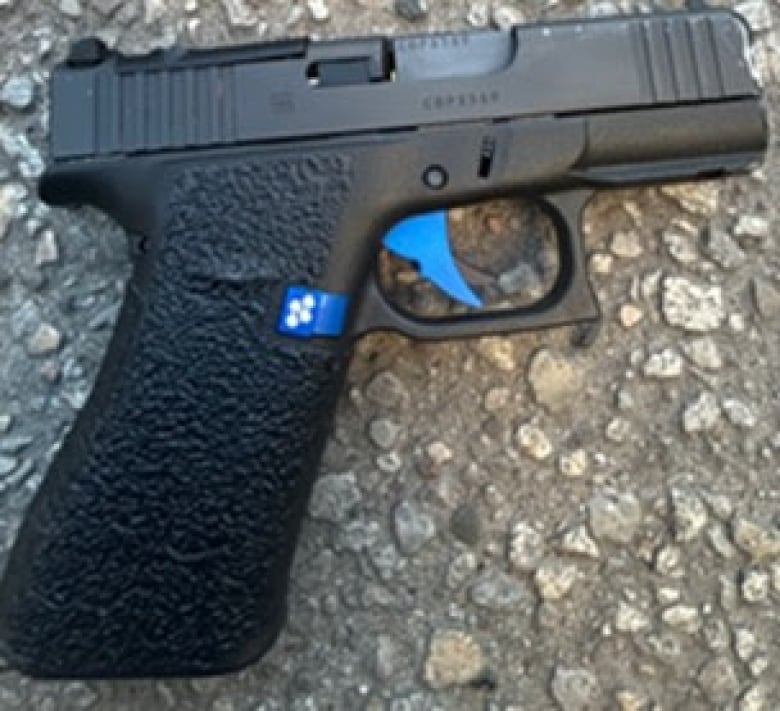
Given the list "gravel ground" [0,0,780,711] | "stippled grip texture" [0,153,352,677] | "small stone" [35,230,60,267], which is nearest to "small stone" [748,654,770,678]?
"gravel ground" [0,0,780,711]

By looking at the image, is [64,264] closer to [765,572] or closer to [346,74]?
[346,74]

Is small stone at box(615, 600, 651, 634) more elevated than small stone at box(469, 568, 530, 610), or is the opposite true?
small stone at box(469, 568, 530, 610)

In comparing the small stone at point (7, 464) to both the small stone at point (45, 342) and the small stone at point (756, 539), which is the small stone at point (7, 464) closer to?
the small stone at point (45, 342)

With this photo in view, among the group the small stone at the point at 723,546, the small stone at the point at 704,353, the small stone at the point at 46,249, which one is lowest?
the small stone at the point at 723,546

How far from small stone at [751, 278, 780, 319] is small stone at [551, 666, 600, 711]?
358 millimetres

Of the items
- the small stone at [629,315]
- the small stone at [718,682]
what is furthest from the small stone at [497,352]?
the small stone at [718,682]

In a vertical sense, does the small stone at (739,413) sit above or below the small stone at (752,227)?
below

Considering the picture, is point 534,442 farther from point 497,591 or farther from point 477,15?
point 477,15

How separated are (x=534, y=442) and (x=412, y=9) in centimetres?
40

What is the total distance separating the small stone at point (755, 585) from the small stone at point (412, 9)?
0.57m

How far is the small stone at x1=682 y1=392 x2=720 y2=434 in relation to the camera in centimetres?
138

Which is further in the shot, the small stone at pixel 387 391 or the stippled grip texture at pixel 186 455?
the small stone at pixel 387 391

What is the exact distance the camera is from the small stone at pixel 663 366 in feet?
4.55

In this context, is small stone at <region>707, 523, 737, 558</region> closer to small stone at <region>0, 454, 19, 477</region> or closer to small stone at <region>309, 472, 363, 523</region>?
small stone at <region>309, 472, 363, 523</region>
